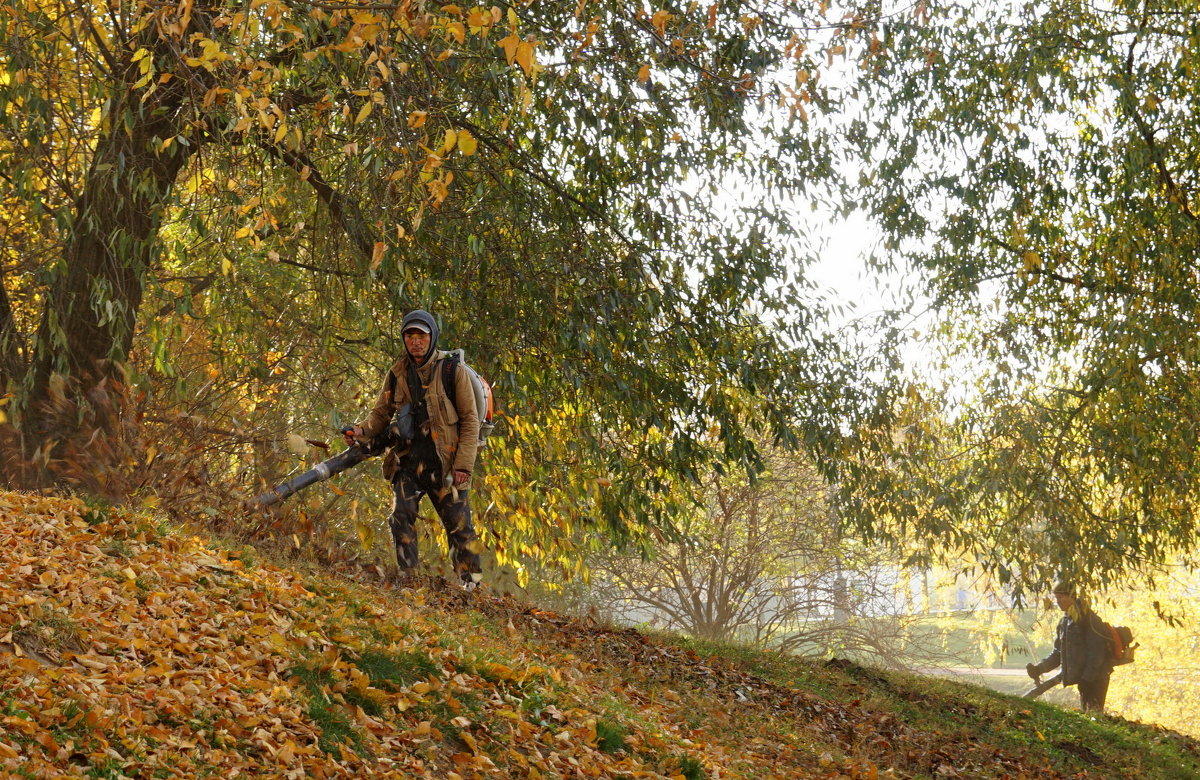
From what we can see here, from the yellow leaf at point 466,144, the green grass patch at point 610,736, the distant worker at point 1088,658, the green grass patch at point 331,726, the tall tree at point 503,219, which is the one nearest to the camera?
the green grass patch at point 331,726

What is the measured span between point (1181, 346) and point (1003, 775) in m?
4.54

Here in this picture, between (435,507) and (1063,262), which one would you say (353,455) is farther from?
(1063,262)

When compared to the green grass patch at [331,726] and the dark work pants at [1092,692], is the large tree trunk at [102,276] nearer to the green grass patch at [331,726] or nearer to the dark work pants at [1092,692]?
the green grass patch at [331,726]

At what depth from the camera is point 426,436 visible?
8.00 metres

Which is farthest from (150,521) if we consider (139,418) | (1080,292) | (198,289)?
(1080,292)

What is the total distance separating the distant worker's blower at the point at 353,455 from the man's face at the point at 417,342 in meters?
0.43

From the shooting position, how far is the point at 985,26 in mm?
11797

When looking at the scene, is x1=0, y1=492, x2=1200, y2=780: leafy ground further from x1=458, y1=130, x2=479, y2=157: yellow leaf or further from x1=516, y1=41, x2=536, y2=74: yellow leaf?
x1=516, y1=41, x2=536, y2=74: yellow leaf

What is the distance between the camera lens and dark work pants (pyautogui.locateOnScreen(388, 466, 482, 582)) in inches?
320

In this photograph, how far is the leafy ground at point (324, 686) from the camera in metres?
4.53

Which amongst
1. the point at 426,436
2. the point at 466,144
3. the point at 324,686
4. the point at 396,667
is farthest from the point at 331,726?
the point at 426,436

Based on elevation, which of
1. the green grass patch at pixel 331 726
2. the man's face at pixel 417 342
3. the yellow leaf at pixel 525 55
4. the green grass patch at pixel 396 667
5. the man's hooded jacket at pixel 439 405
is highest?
the yellow leaf at pixel 525 55

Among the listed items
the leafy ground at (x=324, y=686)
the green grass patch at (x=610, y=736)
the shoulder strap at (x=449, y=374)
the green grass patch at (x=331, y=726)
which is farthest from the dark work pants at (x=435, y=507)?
the green grass patch at (x=331, y=726)

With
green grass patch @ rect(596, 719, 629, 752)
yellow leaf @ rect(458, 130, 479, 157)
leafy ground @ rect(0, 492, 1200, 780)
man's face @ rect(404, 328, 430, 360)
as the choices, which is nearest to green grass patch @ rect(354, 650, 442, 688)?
leafy ground @ rect(0, 492, 1200, 780)
